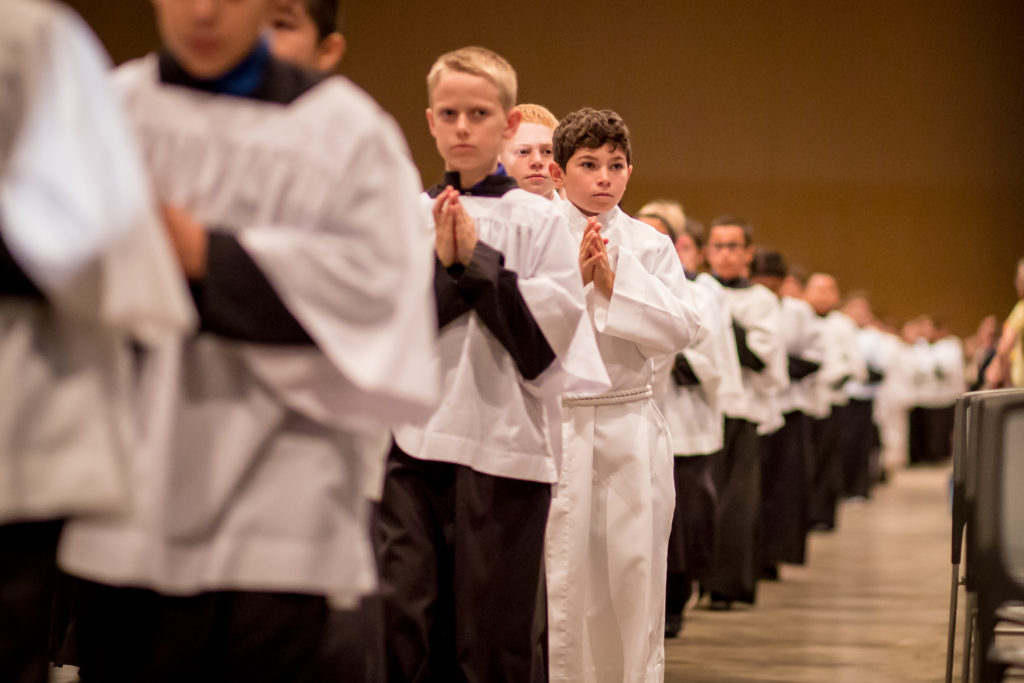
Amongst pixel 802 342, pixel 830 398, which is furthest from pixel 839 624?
pixel 830 398

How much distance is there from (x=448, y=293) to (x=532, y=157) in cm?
161

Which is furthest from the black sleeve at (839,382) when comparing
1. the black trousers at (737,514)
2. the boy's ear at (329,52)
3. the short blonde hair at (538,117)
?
the boy's ear at (329,52)

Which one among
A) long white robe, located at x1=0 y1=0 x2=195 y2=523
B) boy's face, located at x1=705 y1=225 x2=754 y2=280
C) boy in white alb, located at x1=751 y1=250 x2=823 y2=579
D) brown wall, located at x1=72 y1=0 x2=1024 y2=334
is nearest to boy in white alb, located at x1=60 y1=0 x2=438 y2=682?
long white robe, located at x1=0 y1=0 x2=195 y2=523

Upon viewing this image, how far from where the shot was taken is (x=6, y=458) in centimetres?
189

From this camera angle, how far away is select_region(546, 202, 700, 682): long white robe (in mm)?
4441

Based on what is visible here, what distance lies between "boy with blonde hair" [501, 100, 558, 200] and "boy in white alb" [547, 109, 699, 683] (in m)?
0.23

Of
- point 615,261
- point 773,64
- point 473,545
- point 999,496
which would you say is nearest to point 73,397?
point 473,545

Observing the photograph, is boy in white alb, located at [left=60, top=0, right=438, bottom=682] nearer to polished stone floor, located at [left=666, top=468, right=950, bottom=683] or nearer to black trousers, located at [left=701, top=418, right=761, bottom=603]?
polished stone floor, located at [left=666, top=468, right=950, bottom=683]

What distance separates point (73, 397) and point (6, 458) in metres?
0.12

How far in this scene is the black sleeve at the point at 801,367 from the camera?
979 centimetres

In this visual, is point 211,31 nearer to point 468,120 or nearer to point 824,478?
point 468,120

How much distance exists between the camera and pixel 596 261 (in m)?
4.39

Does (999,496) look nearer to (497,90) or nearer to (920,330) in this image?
(497,90)

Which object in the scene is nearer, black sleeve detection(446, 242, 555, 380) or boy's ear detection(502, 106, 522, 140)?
black sleeve detection(446, 242, 555, 380)
